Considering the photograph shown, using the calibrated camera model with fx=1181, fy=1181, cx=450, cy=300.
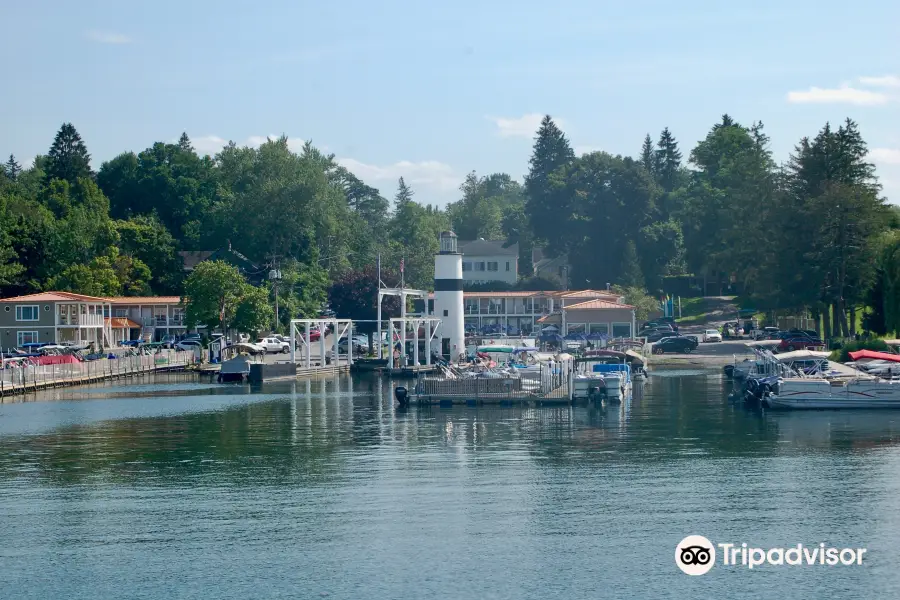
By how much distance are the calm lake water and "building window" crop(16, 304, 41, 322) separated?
165ft

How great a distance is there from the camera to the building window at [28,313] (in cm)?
11019

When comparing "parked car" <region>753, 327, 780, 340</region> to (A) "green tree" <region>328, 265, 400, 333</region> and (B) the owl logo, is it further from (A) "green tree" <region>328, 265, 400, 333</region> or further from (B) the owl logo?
(B) the owl logo

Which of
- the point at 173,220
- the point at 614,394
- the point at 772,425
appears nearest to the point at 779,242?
the point at 614,394

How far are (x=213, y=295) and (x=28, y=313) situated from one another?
714 inches

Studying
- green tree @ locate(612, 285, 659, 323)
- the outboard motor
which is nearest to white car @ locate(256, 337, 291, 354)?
green tree @ locate(612, 285, 659, 323)

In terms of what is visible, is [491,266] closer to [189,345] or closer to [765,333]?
[765,333]

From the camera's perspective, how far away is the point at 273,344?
11362cm

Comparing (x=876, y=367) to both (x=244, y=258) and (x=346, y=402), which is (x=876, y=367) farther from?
(x=244, y=258)

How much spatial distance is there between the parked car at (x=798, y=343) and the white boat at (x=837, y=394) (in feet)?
109

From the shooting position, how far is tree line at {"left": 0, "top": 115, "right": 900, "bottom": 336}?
3957 inches

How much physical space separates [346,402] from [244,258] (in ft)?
235

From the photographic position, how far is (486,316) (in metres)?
141

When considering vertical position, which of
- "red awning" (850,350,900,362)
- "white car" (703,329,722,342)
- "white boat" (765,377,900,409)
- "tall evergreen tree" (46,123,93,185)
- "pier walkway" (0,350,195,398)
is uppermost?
"tall evergreen tree" (46,123,93,185)

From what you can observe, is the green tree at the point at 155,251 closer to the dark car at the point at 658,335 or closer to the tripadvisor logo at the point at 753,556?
the dark car at the point at 658,335
